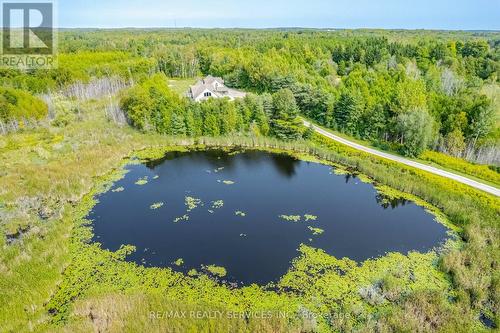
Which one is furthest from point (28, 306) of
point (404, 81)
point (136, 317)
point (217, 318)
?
point (404, 81)

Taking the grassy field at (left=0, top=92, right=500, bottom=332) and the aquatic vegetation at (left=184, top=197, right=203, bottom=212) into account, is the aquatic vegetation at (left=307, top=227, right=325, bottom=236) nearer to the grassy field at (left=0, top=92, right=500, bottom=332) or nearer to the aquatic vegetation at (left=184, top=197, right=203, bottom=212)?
the grassy field at (left=0, top=92, right=500, bottom=332)

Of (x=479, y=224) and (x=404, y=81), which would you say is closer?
(x=479, y=224)

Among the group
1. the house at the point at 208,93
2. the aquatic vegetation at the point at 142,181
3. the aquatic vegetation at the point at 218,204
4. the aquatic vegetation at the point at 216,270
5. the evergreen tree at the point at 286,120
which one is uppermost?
the house at the point at 208,93

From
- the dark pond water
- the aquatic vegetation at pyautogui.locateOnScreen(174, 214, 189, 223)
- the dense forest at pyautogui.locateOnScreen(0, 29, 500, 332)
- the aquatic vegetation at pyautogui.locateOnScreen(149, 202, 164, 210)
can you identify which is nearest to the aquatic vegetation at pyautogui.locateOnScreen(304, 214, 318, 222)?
the dark pond water

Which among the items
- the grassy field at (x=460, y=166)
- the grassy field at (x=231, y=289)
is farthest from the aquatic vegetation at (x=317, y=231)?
the grassy field at (x=460, y=166)

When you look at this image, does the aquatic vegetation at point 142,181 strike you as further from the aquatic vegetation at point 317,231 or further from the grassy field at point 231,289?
the aquatic vegetation at point 317,231

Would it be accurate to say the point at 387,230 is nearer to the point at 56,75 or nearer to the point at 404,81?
the point at 404,81

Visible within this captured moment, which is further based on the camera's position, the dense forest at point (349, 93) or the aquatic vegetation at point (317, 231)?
the dense forest at point (349, 93)
